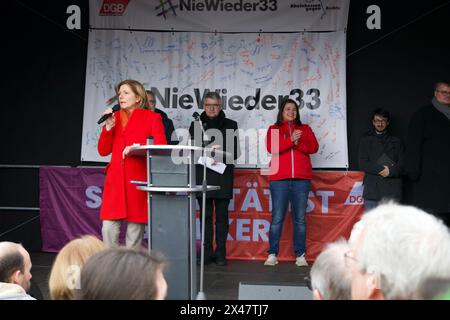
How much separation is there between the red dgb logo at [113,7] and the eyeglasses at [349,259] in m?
5.33

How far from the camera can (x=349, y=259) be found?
1444 mm

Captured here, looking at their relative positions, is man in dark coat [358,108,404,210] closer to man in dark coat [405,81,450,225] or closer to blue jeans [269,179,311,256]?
blue jeans [269,179,311,256]

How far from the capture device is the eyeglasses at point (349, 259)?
1416 mm

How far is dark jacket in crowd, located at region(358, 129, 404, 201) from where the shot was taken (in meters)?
5.72

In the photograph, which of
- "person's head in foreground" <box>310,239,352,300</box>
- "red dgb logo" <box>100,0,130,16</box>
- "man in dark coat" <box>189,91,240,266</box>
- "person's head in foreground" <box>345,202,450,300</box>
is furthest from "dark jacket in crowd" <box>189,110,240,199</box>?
"person's head in foreground" <box>345,202,450,300</box>

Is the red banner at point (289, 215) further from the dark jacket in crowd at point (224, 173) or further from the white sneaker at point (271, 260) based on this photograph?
the dark jacket in crowd at point (224, 173)

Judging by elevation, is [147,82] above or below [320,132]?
above

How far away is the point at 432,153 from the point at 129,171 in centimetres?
245

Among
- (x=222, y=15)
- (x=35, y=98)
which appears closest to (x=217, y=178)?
(x=222, y=15)

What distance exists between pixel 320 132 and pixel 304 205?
0.82 metres

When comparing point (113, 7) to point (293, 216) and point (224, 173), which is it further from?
point (293, 216)

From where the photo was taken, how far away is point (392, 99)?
6.19m
